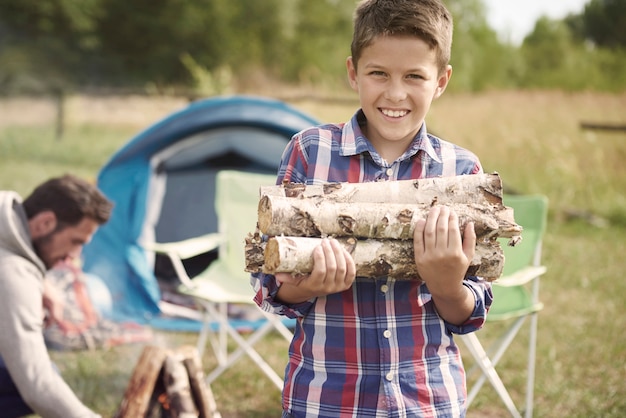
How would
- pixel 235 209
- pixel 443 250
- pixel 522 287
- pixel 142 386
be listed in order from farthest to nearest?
1. pixel 235 209
2. pixel 522 287
3. pixel 142 386
4. pixel 443 250

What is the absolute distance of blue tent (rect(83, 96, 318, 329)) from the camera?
16.3 feet

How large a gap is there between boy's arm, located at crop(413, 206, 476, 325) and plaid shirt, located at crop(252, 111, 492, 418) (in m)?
0.13

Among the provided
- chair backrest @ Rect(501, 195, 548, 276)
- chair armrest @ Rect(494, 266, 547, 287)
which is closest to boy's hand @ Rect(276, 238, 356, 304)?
chair armrest @ Rect(494, 266, 547, 287)

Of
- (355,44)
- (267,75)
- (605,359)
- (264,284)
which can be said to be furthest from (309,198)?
(267,75)

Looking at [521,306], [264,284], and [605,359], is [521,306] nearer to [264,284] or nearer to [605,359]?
[605,359]

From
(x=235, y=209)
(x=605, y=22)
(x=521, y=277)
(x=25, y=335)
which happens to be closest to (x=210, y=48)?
(x=605, y=22)

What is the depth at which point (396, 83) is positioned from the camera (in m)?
1.53

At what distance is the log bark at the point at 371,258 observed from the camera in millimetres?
1386

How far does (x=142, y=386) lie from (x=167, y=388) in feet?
0.34

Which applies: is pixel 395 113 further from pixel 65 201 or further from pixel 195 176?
pixel 195 176

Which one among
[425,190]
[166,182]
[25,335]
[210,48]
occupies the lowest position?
[25,335]

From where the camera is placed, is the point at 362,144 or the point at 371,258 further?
the point at 362,144

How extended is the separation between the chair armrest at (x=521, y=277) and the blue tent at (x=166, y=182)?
203 centimetres

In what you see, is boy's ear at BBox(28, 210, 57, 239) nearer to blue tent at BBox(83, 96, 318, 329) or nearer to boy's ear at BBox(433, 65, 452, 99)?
boy's ear at BBox(433, 65, 452, 99)
